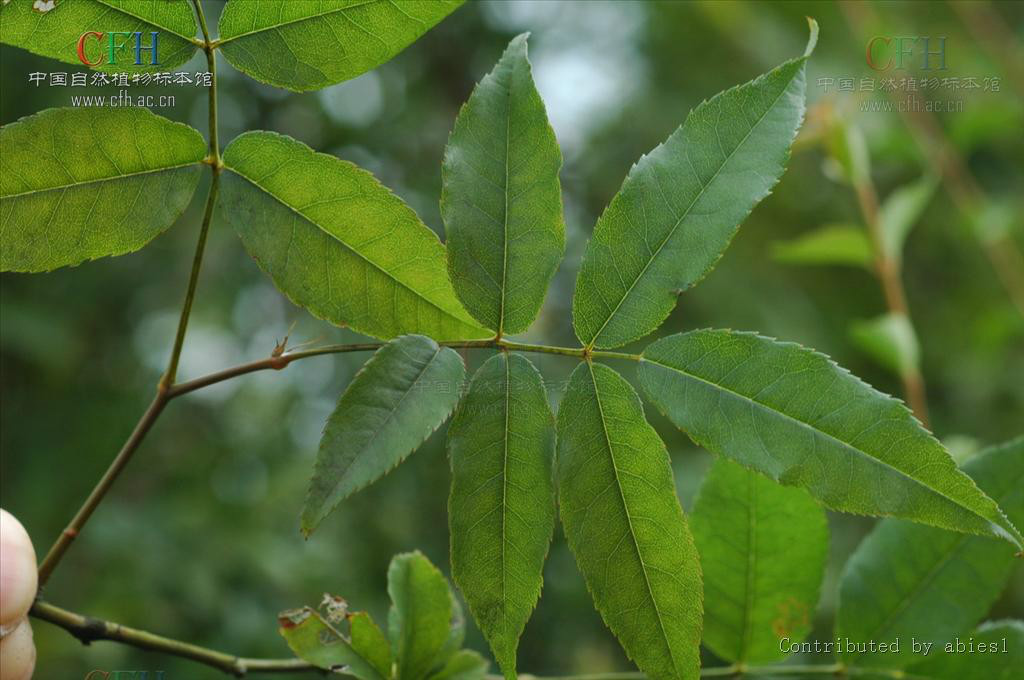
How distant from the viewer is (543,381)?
1.63ft

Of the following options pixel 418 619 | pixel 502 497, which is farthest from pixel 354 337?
pixel 502 497

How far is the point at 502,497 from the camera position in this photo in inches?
18.4

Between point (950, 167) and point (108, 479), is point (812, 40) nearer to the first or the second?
point (108, 479)

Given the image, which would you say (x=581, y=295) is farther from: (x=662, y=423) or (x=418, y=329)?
(x=662, y=423)

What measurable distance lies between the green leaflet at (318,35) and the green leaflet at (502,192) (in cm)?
5

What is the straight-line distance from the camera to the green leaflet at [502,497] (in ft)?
1.49

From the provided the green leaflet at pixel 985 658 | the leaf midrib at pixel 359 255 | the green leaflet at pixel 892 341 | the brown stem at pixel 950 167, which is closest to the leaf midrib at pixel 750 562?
the green leaflet at pixel 985 658

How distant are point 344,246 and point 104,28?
0.58ft

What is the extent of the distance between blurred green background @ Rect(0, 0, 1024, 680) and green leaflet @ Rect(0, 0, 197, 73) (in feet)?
2.23

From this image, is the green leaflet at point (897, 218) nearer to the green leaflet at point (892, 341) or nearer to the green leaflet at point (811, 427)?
the green leaflet at point (892, 341)

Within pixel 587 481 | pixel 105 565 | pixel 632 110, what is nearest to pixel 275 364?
pixel 587 481

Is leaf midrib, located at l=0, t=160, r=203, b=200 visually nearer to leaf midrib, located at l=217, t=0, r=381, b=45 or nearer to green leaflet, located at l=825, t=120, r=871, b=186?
leaf midrib, located at l=217, t=0, r=381, b=45

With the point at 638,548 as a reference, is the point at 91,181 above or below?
above

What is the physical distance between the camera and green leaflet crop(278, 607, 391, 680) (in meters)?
0.55
